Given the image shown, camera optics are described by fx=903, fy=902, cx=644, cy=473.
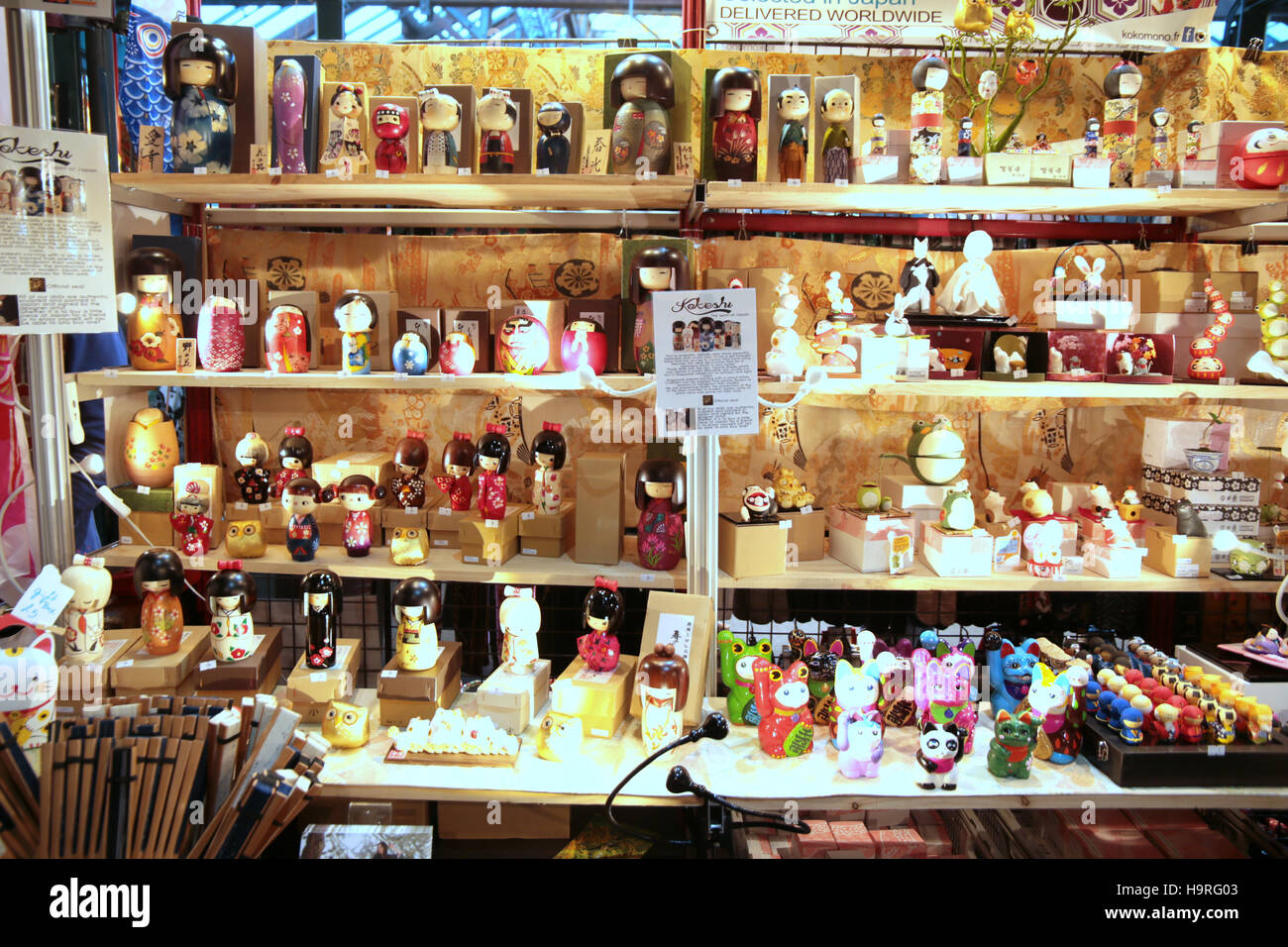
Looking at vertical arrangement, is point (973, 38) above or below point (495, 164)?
above

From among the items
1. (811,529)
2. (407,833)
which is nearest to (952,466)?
(811,529)

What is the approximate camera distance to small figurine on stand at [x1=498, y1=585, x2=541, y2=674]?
8.48ft

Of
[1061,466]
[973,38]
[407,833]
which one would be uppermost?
[973,38]

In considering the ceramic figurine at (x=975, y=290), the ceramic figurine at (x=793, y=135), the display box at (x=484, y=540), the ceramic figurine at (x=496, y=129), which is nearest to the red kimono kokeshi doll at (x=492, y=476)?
the display box at (x=484, y=540)

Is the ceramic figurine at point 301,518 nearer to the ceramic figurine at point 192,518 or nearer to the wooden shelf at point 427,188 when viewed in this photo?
the ceramic figurine at point 192,518

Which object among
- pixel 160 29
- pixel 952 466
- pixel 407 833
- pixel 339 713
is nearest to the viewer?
pixel 407 833

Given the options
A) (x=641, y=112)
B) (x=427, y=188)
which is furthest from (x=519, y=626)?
(x=641, y=112)

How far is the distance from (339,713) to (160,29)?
2338 millimetres

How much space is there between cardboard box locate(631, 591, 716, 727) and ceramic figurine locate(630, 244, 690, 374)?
0.70 m

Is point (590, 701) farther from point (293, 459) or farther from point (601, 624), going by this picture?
point (293, 459)

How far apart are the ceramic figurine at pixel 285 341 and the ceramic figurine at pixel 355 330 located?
4.8 inches

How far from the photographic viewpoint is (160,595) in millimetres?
2533

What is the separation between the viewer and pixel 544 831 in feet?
9.00

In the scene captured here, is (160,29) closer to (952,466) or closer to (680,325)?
(680,325)
